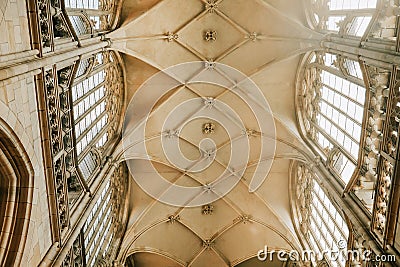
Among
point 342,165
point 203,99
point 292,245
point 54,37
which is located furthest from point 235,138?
point 54,37

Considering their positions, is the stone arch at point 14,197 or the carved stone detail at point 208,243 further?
the carved stone detail at point 208,243

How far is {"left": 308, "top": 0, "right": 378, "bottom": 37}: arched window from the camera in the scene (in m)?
10.4

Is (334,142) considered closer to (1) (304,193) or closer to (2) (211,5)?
(1) (304,193)

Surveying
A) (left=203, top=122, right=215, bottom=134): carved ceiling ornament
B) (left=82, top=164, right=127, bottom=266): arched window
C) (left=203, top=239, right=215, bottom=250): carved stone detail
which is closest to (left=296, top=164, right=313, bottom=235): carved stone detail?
(left=203, top=122, right=215, bottom=134): carved ceiling ornament

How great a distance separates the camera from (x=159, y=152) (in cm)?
1723

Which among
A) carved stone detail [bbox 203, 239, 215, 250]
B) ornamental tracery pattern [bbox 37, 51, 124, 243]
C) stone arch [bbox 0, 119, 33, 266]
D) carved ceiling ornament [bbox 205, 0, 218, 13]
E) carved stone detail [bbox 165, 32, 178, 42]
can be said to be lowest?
stone arch [bbox 0, 119, 33, 266]

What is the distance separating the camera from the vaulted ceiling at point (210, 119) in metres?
15.4

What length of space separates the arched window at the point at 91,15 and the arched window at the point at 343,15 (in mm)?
6347

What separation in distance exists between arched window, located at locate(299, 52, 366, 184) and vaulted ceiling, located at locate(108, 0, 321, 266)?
2.34 ft

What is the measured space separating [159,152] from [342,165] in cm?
751

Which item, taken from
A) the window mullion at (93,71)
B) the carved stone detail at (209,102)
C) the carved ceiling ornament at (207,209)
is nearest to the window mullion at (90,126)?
the window mullion at (93,71)

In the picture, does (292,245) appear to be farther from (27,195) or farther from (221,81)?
(27,195)

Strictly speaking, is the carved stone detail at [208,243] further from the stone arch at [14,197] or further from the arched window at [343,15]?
the stone arch at [14,197]

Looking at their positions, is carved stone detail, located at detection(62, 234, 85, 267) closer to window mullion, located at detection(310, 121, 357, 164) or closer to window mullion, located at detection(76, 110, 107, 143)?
window mullion, located at detection(76, 110, 107, 143)
